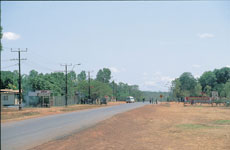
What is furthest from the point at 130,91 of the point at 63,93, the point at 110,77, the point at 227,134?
the point at 227,134

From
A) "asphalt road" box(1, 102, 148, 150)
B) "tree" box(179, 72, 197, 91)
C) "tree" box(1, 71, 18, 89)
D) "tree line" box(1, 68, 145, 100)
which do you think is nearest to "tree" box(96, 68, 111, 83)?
"tree line" box(1, 68, 145, 100)

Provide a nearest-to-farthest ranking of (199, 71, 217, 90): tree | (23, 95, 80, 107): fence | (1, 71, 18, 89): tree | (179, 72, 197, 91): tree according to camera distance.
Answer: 1. (1, 71, 18, 89): tree
2. (199, 71, 217, 90): tree
3. (23, 95, 80, 107): fence
4. (179, 72, 197, 91): tree

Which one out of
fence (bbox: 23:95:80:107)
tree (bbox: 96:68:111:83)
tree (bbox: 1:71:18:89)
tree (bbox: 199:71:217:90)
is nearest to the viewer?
tree (bbox: 1:71:18:89)

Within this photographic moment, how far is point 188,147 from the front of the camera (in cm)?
1280

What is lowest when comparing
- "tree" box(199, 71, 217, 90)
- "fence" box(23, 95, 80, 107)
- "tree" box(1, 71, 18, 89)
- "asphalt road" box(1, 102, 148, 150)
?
"asphalt road" box(1, 102, 148, 150)

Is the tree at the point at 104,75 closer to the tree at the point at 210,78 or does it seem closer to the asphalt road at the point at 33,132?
the tree at the point at 210,78

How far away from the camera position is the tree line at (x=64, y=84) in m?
10.7

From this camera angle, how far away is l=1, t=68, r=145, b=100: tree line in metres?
10.7

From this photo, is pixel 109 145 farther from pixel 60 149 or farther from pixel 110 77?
pixel 110 77

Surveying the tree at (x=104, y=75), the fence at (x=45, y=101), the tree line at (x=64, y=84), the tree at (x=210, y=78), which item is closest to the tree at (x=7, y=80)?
the tree line at (x=64, y=84)

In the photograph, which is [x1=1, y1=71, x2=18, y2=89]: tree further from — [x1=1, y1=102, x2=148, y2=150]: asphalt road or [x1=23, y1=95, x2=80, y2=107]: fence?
[x1=23, y1=95, x2=80, y2=107]: fence

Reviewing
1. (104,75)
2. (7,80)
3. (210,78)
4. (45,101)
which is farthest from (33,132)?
(104,75)

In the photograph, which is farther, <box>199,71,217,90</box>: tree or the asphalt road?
<box>199,71,217,90</box>: tree

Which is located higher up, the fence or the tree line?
the tree line
